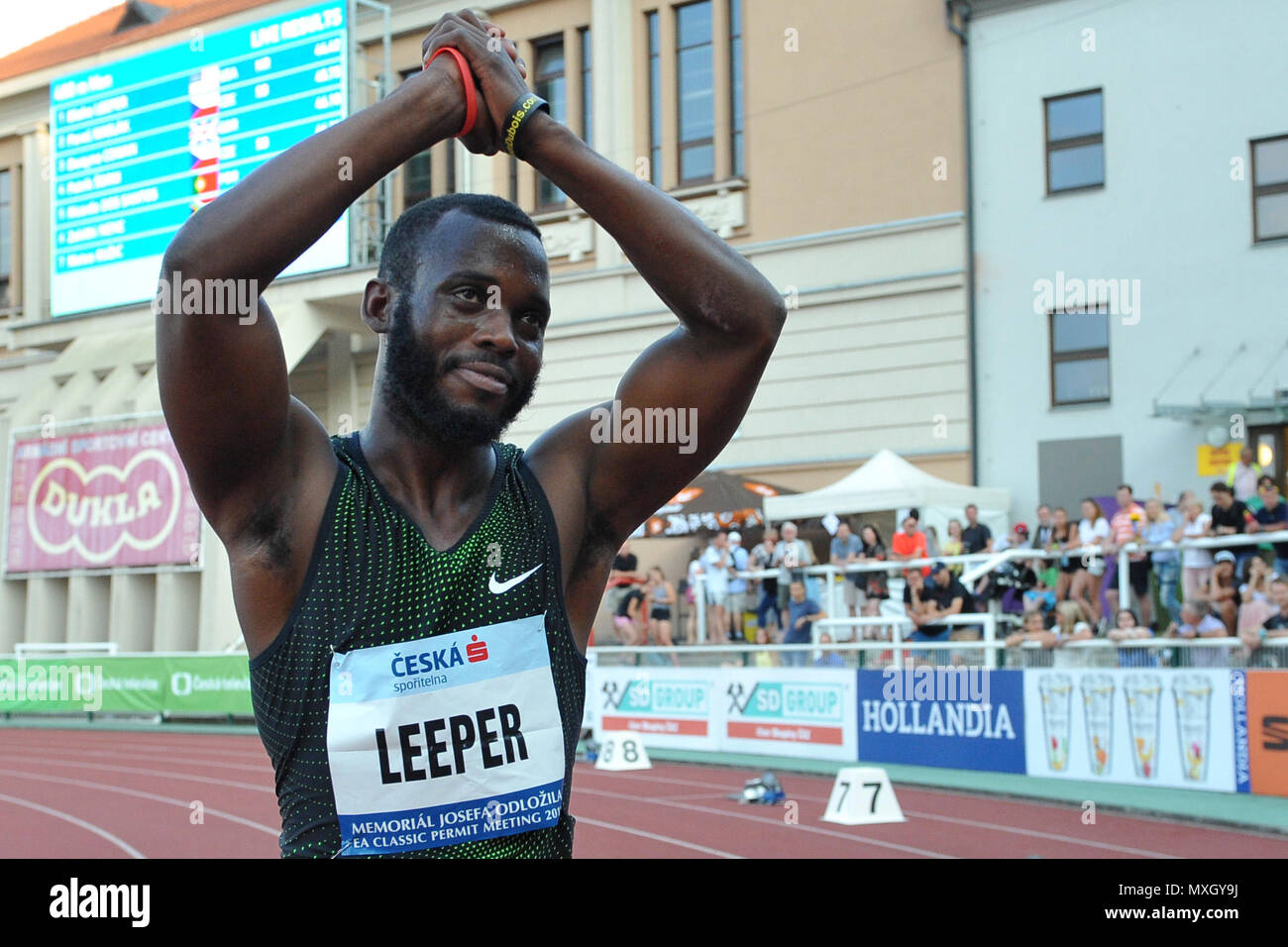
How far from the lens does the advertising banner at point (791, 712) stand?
1518 centimetres

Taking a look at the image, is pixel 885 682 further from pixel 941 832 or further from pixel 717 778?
pixel 941 832

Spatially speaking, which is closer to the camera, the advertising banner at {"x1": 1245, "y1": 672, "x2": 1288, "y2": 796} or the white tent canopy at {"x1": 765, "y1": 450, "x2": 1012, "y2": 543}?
the advertising banner at {"x1": 1245, "y1": 672, "x2": 1288, "y2": 796}

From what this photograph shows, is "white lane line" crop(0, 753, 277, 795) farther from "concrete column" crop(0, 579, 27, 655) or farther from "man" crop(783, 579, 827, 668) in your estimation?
"concrete column" crop(0, 579, 27, 655)

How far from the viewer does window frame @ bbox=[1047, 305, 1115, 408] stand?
62.0 ft

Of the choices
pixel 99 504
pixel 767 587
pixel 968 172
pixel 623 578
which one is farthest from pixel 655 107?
pixel 99 504

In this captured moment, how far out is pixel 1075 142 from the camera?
63.1 feet

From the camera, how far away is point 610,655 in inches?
686

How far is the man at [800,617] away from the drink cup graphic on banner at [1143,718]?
387 centimetres

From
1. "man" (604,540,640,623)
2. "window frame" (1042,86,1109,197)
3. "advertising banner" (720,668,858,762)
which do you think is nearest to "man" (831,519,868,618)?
"advertising banner" (720,668,858,762)

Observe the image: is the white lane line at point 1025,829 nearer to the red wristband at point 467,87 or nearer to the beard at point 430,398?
the beard at point 430,398

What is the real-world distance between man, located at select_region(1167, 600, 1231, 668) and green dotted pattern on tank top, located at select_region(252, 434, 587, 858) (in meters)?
10.7

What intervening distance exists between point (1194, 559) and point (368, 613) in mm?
11499

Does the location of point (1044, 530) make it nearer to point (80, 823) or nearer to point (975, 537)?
point (975, 537)
